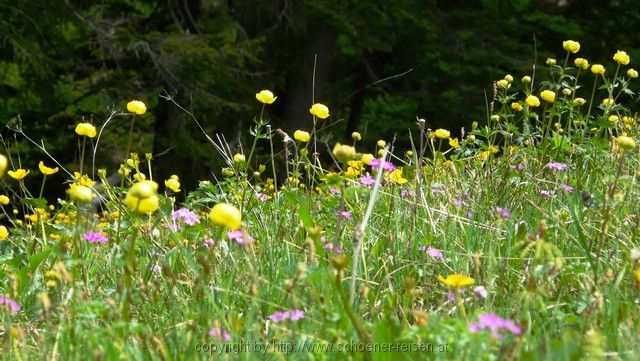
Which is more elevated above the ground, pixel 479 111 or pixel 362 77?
pixel 362 77

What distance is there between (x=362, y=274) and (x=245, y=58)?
8.97 m

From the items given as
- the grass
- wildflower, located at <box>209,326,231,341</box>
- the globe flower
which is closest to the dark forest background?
the grass

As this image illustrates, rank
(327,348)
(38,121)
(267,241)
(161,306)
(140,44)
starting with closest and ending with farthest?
1. (327,348)
2. (161,306)
3. (267,241)
4. (140,44)
5. (38,121)

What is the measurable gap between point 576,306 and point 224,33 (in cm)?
847

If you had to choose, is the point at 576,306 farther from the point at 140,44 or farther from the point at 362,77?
the point at 362,77

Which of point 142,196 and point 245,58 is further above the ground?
point 245,58

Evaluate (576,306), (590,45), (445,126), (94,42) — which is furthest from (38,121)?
(576,306)

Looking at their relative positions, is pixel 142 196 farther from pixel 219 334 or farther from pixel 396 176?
pixel 396 176

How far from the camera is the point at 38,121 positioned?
11.6 metres

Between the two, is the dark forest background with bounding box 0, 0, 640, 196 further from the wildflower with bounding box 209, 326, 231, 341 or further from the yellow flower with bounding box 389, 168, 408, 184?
the wildflower with bounding box 209, 326, 231, 341

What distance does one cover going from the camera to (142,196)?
1.51 m

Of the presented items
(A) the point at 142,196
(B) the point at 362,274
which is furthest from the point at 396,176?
(A) the point at 142,196

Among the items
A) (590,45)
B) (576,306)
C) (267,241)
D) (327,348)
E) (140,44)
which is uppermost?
(590,45)

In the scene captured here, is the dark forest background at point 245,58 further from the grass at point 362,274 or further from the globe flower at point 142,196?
the globe flower at point 142,196
